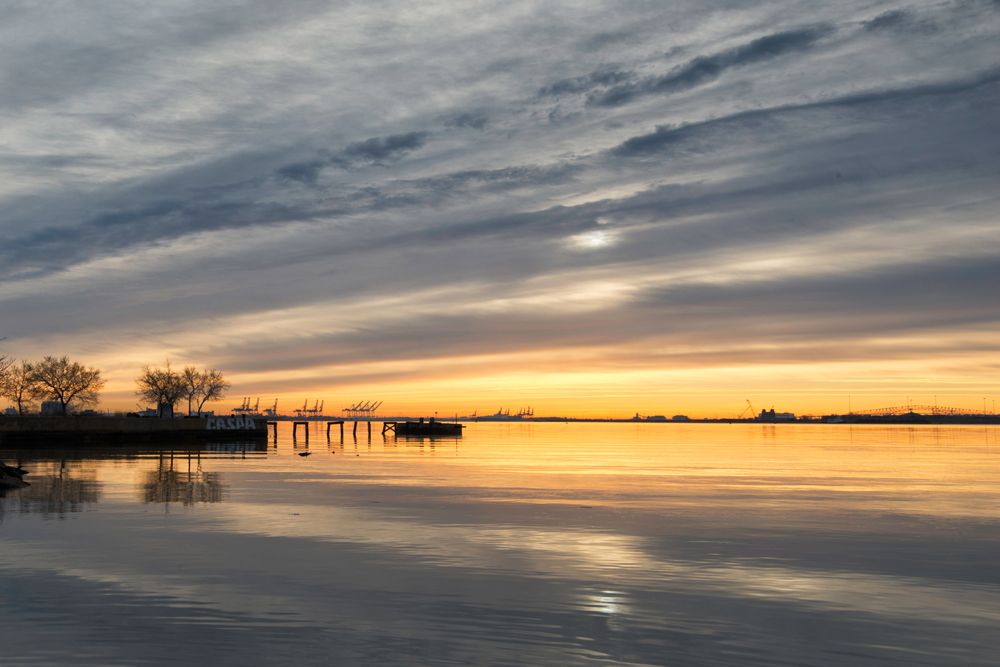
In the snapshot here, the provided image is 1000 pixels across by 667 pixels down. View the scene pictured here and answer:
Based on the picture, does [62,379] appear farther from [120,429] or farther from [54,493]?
[54,493]

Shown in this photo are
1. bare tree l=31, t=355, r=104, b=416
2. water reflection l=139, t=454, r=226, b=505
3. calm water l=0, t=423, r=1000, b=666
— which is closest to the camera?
calm water l=0, t=423, r=1000, b=666

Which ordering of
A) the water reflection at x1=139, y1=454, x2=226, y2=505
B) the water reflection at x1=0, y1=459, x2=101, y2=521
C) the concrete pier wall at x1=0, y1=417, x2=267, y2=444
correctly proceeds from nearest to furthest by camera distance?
the water reflection at x1=0, y1=459, x2=101, y2=521 < the water reflection at x1=139, y1=454, x2=226, y2=505 < the concrete pier wall at x1=0, y1=417, x2=267, y2=444

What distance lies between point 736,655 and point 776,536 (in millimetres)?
12203

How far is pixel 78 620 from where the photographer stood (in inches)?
493

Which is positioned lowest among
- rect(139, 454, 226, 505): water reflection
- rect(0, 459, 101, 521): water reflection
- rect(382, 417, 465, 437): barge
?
rect(382, 417, 465, 437): barge

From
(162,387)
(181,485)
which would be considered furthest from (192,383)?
(181,485)

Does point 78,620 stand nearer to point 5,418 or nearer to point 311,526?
point 311,526

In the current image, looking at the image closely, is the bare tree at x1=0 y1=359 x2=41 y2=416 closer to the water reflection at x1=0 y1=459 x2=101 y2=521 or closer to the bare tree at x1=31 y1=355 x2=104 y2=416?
the bare tree at x1=31 y1=355 x2=104 y2=416

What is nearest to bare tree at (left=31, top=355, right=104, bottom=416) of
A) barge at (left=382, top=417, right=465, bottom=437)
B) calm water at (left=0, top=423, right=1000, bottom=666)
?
barge at (left=382, top=417, right=465, bottom=437)

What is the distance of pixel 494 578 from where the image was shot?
16141 mm

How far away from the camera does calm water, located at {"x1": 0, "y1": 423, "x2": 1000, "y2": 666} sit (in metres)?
11.4

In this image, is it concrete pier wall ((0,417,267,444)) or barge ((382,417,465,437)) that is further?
barge ((382,417,465,437))

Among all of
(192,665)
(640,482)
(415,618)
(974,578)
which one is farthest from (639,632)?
(640,482)

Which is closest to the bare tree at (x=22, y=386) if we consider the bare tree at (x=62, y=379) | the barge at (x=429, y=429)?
the bare tree at (x=62, y=379)
